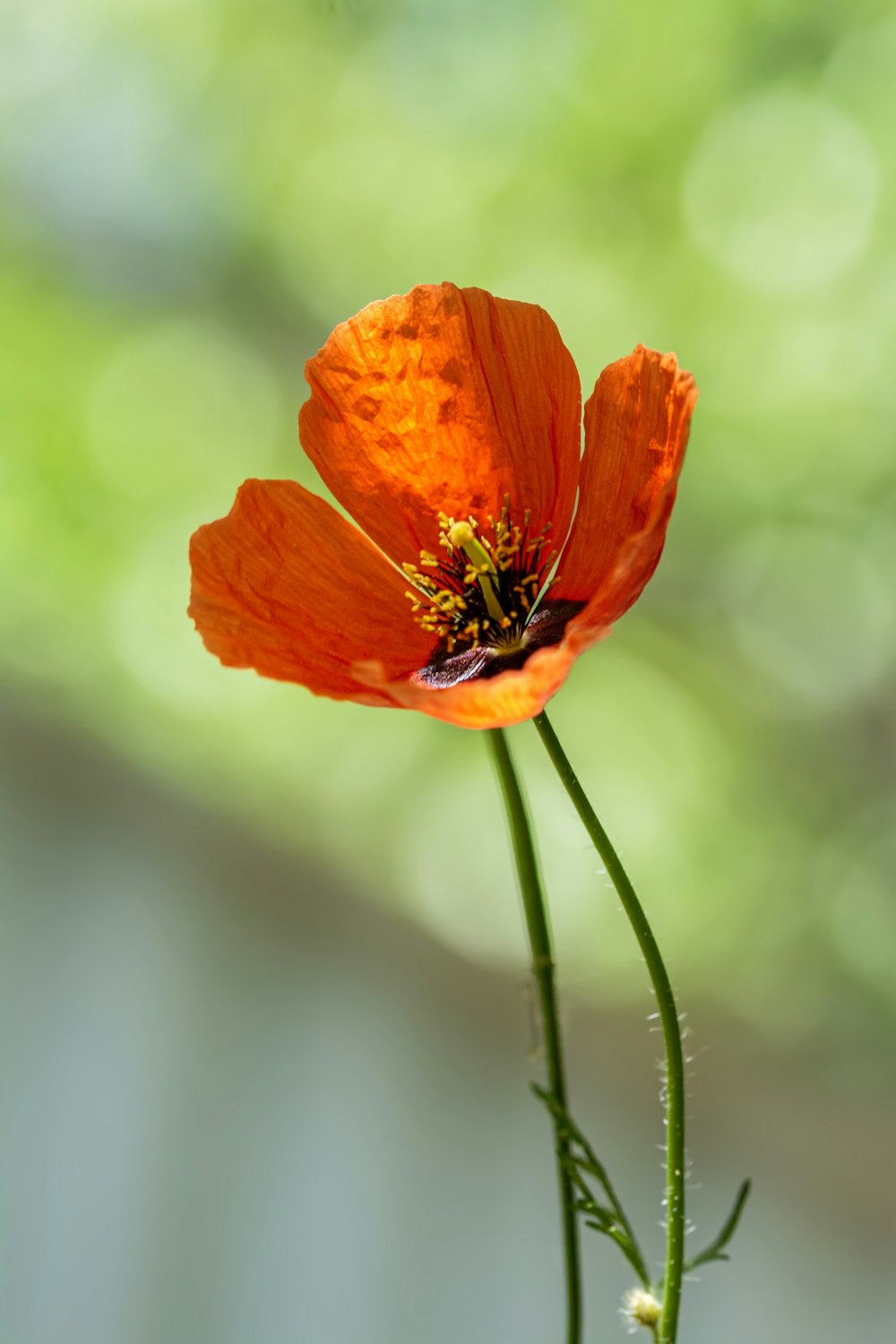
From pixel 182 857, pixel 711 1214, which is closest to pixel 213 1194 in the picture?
pixel 182 857

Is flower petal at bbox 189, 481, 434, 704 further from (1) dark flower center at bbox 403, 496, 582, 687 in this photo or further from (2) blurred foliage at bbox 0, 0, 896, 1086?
(2) blurred foliage at bbox 0, 0, 896, 1086

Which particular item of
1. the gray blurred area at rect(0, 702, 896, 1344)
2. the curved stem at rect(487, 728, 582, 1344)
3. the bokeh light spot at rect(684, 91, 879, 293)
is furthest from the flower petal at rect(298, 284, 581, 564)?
the bokeh light spot at rect(684, 91, 879, 293)

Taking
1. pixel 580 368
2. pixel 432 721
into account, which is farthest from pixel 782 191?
pixel 432 721

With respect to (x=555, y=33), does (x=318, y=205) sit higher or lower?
lower

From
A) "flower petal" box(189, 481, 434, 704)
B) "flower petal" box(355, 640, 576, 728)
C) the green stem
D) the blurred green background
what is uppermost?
the blurred green background

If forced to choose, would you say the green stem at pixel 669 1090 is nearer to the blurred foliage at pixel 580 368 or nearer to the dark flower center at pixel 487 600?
the dark flower center at pixel 487 600

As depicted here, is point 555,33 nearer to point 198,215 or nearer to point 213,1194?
point 198,215
